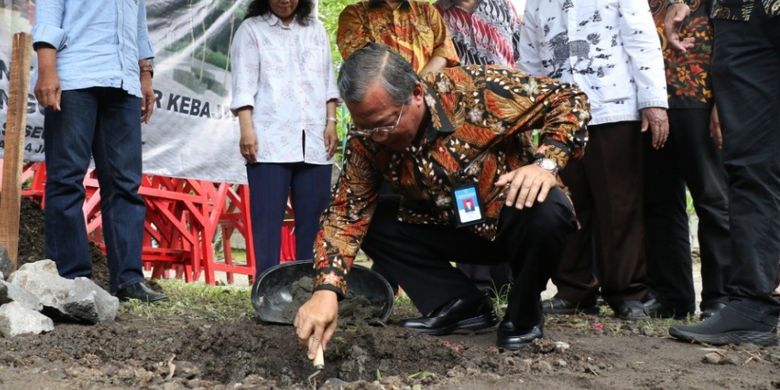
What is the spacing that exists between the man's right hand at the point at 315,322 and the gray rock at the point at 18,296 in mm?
1252

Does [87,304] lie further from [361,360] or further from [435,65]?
[435,65]

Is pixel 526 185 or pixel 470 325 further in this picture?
pixel 470 325

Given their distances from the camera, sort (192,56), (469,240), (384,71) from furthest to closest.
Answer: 1. (192,56)
2. (469,240)
3. (384,71)

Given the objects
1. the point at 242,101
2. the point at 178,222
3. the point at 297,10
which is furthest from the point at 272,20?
the point at 178,222

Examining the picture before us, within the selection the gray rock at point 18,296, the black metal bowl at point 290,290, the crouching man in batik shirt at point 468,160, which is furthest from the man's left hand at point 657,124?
the gray rock at point 18,296

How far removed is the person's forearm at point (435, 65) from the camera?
13.5ft

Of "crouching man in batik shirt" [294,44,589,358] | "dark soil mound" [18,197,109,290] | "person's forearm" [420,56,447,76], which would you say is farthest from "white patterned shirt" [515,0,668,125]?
"dark soil mound" [18,197,109,290]

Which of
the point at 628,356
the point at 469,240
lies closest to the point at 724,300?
the point at 628,356

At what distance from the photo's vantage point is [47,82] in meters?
3.75

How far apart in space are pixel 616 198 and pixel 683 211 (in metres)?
0.41

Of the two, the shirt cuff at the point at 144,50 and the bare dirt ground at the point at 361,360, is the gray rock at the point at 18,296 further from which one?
the shirt cuff at the point at 144,50

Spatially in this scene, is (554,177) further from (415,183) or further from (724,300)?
(724,300)

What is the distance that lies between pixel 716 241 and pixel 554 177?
1370 mm

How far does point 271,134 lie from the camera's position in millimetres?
4152
